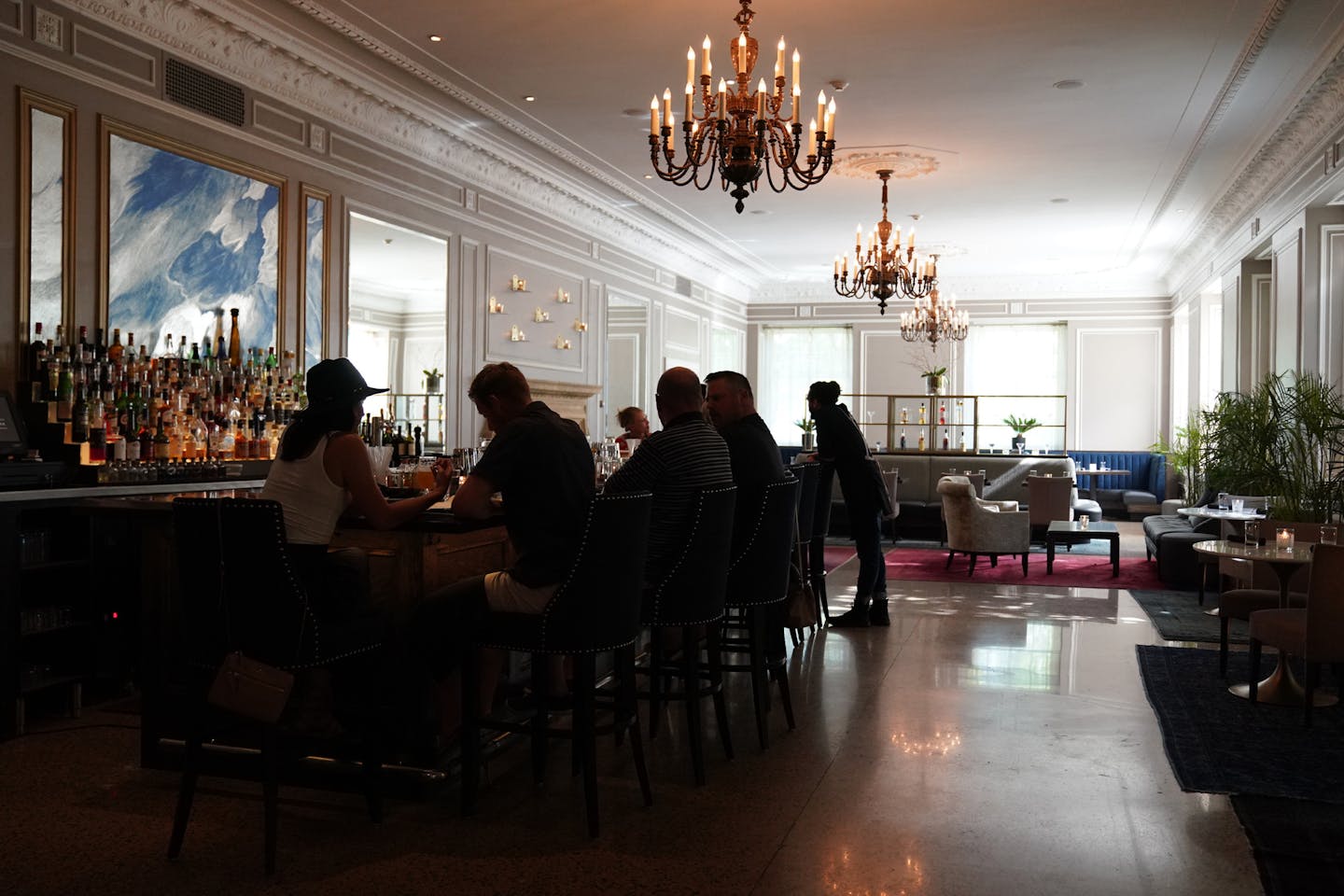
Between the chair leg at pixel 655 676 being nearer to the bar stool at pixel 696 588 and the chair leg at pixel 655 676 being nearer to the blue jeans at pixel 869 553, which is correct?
the bar stool at pixel 696 588

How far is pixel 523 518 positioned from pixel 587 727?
0.65m

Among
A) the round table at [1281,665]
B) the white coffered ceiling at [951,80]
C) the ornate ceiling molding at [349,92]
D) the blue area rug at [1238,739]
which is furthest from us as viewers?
the white coffered ceiling at [951,80]

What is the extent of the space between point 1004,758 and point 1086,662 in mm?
1984

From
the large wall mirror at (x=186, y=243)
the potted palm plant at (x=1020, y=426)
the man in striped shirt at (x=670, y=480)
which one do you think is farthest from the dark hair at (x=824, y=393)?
the potted palm plant at (x=1020, y=426)

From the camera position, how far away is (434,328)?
962 cm

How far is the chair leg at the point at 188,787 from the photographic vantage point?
3.08 meters

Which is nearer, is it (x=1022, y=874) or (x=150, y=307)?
(x=1022, y=874)

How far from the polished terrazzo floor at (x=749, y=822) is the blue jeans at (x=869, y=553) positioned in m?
1.94

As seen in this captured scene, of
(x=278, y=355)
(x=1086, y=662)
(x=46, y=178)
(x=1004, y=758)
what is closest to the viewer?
(x=1004, y=758)

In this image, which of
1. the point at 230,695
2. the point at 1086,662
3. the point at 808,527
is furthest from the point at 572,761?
the point at 1086,662

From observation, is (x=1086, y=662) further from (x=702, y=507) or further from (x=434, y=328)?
(x=434, y=328)

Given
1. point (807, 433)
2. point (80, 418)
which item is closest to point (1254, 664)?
point (80, 418)

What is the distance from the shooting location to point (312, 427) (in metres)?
3.30

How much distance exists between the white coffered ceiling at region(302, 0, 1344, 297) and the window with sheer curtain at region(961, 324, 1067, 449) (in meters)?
4.96
